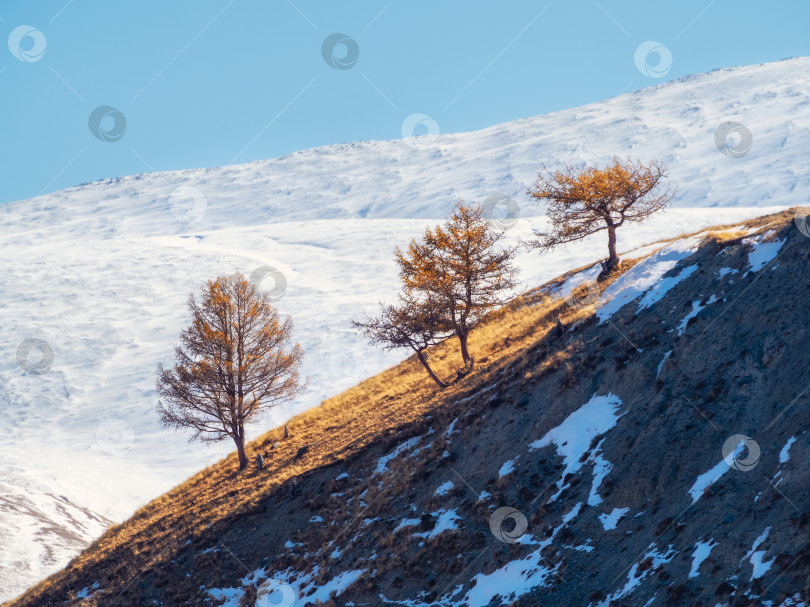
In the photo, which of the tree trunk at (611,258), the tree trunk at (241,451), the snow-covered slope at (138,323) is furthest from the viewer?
the snow-covered slope at (138,323)

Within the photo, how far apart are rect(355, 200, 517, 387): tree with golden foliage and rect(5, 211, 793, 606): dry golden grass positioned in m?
2.08

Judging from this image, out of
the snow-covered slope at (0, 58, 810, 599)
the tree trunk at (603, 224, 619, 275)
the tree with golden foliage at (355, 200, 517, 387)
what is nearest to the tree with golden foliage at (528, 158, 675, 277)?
the tree trunk at (603, 224, 619, 275)

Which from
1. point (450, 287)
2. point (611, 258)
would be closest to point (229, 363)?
point (450, 287)

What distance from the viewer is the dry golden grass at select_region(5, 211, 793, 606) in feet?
83.6

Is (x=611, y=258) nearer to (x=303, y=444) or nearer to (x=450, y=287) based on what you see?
(x=450, y=287)

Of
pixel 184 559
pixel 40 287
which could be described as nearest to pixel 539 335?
pixel 184 559

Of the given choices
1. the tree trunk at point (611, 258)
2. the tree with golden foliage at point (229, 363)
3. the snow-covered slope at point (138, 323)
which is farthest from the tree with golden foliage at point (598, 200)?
the snow-covered slope at point (138, 323)

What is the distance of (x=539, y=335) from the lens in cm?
2939

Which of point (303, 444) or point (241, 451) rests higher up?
point (241, 451)

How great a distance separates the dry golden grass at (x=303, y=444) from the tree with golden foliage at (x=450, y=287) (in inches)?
82.0

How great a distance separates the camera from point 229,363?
102ft

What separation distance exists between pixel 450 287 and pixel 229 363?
1036cm

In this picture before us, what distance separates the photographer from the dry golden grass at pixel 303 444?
25469mm

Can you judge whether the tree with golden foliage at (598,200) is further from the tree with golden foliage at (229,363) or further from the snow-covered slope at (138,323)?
the snow-covered slope at (138,323)
